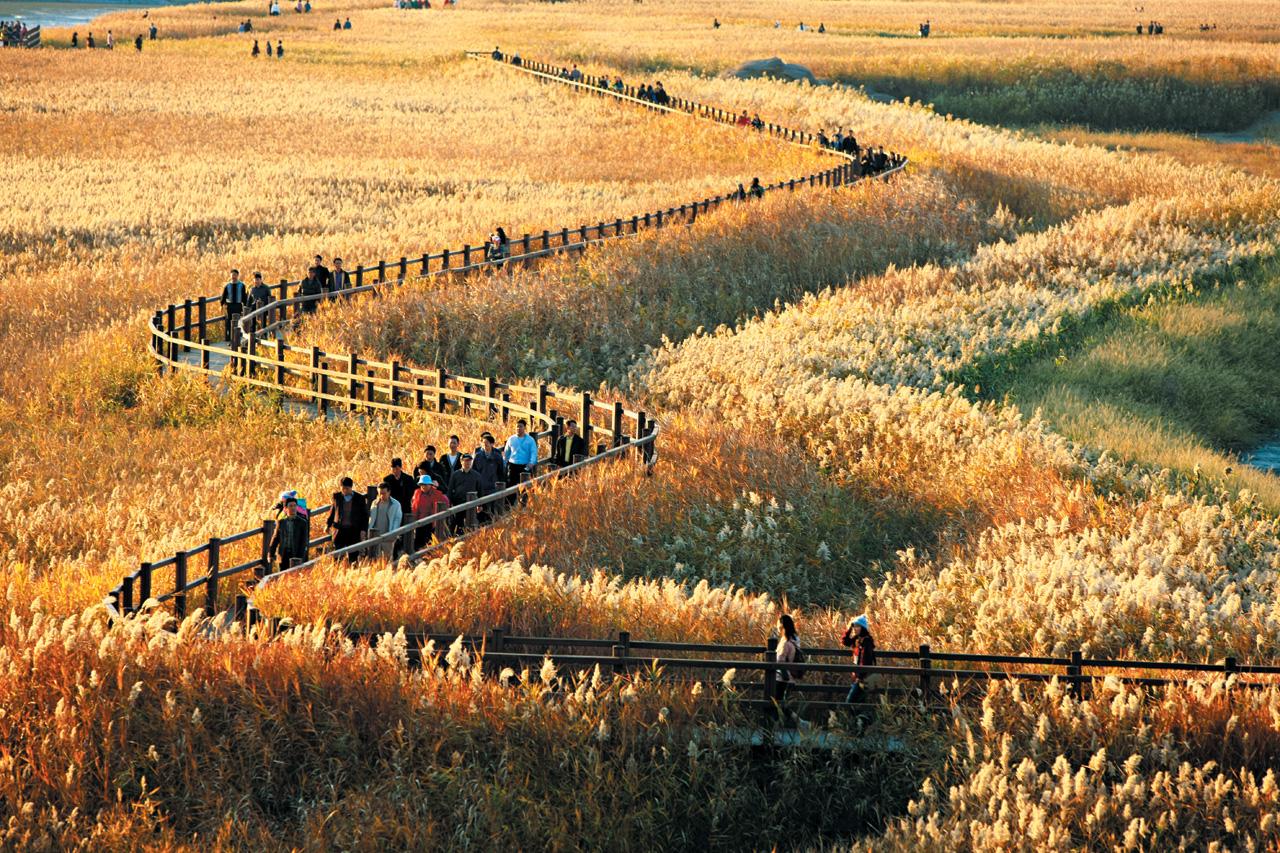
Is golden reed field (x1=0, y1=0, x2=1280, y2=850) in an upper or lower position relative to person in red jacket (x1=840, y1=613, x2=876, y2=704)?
lower

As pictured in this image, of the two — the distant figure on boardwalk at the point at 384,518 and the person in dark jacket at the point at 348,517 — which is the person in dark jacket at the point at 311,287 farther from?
the distant figure on boardwalk at the point at 384,518

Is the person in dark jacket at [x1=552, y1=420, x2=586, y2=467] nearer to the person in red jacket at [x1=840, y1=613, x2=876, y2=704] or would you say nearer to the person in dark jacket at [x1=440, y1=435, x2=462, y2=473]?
the person in dark jacket at [x1=440, y1=435, x2=462, y2=473]

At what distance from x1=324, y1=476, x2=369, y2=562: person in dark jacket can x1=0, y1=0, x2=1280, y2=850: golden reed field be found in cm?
58

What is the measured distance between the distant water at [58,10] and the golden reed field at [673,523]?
363 feet

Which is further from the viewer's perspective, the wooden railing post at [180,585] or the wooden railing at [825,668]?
the wooden railing post at [180,585]

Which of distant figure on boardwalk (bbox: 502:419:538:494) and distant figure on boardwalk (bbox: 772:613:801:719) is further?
distant figure on boardwalk (bbox: 502:419:538:494)

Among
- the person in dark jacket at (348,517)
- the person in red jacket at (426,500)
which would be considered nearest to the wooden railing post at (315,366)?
the person in red jacket at (426,500)

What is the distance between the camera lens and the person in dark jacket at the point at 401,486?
15.6 meters

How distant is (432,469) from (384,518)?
1674 mm

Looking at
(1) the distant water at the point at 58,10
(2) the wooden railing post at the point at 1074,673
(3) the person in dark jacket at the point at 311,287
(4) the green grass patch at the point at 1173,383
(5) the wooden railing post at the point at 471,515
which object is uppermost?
(1) the distant water at the point at 58,10

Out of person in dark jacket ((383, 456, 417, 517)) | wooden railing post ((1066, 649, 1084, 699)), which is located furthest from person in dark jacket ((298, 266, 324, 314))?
wooden railing post ((1066, 649, 1084, 699))

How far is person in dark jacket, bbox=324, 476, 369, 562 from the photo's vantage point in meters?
15.0

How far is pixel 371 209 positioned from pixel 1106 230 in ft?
64.5

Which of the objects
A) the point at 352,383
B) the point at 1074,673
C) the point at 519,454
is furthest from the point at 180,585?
the point at 352,383
